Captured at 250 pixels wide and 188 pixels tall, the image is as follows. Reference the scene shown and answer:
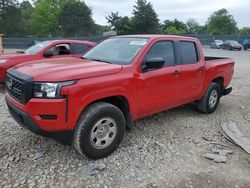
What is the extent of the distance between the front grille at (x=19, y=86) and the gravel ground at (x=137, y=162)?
2.95 ft

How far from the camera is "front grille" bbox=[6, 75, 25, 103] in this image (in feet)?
12.9

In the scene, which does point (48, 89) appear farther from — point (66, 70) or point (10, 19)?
point (10, 19)

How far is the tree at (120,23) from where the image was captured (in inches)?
2090

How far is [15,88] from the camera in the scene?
411cm

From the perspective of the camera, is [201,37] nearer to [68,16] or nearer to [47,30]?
[68,16]

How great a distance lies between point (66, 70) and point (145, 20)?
165 ft

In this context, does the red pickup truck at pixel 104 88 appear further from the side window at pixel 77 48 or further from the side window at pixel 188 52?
the side window at pixel 77 48

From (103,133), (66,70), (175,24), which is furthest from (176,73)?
(175,24)

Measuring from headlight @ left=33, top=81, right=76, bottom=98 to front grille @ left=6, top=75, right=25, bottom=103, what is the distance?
0.25m

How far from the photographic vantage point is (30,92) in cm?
379

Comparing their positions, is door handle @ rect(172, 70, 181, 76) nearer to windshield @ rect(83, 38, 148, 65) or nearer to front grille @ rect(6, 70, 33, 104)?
windshield @ rect(83, 38, 148, 65)

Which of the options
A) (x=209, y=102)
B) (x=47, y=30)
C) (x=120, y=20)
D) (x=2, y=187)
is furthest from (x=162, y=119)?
(x=47, y=30)

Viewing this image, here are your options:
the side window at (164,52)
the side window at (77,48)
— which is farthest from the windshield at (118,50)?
the side window at (77,48)

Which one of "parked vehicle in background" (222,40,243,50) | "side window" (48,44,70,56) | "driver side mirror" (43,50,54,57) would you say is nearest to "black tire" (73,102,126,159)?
"driver side mirror" (43,50,54,57)
